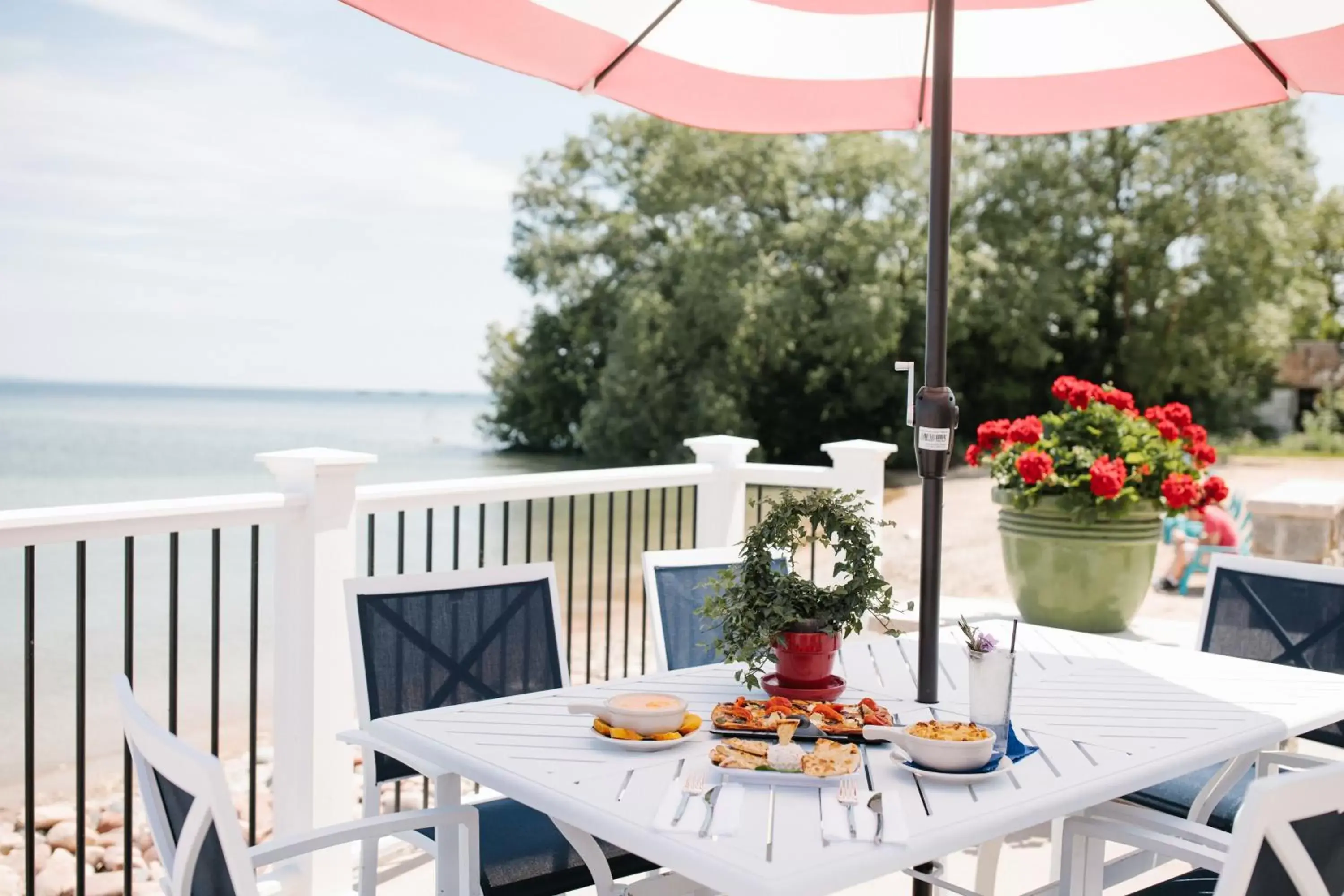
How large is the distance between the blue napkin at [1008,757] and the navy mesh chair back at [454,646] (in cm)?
111

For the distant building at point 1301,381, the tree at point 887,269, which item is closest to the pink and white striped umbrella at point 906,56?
the tree at point 887,269

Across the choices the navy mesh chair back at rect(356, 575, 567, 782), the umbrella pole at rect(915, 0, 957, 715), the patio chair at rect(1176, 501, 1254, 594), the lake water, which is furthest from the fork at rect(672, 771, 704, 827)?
the patio chair at rect(1176, 501, 1254, 594)

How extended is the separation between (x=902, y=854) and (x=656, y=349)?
1842 centimetres

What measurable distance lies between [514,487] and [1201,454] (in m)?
2.51

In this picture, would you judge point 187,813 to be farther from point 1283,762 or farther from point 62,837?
point 62,837

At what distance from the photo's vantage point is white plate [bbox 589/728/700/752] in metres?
1.81

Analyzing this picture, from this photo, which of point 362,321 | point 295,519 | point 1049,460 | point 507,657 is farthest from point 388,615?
point 362,321

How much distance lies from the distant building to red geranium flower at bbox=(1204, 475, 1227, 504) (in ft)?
62.9

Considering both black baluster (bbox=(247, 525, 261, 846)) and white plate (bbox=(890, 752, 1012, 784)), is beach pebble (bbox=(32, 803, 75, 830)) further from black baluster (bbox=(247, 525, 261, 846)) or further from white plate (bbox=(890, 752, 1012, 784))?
white plate (bbox=(890, 752, 1012, 784))

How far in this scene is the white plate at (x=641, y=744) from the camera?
5.93 ft

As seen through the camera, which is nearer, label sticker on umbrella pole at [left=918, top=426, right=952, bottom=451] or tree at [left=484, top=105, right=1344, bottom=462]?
label sticker on umbrella pole at [left=918, top=426, right=952, bottom=451]

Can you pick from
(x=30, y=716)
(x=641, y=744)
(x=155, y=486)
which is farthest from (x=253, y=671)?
(x=155, y=486)

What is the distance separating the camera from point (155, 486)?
1000 inches

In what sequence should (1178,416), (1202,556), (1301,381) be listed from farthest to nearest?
1. (1301,381)
2. (1202,556)
3. (1178,416)
